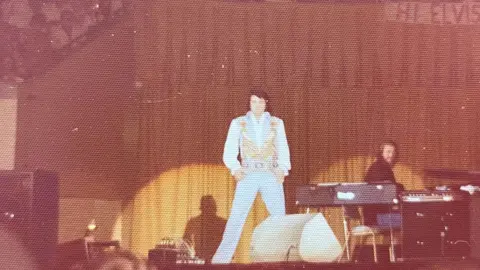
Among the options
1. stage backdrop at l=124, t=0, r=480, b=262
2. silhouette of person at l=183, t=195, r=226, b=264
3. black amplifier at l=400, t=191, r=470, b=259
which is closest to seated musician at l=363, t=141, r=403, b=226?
stage backdrop at l=124, t=0, r=480, b=262

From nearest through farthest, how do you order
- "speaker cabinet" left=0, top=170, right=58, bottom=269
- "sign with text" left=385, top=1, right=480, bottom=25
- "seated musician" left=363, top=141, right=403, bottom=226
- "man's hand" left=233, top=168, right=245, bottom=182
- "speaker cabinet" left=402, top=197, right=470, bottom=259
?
"speaker cabinet" left=0, top=170, right=58, bottom=269, "speaker cabinet" left=402, top=197, right=470, bottom=259, "seated musician" left=363, top=141, right=403, bottom=226, "man's hand" left=233, top=168, right=245, bottom=182, "sign with text" left=385, top=1, right=480, bottom=25

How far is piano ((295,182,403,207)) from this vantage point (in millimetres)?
4727

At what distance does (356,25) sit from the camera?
6.80m

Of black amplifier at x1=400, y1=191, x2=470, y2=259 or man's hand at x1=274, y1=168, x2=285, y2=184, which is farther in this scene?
man's hand at x1=274, y1=168, x2=285, y2=184

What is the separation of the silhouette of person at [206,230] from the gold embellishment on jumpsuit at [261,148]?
731 mm

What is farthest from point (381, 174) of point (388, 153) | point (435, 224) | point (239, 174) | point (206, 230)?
point (206, 230)

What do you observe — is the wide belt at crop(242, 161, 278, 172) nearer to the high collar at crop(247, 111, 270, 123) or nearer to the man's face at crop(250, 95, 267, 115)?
the high collar at crop(247, 111, 270, 123)

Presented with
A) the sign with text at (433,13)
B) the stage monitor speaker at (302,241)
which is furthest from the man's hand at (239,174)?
the sign with text at (433,13)

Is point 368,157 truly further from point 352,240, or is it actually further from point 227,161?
point 227,161

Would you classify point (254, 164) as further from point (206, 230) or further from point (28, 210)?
point (28, 210)

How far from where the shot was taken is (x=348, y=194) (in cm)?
484

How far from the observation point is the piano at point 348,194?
186 inches

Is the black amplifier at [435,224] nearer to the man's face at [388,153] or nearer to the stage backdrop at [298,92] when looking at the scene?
the man's face at [388,153]

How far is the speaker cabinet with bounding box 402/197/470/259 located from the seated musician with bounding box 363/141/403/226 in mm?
601
